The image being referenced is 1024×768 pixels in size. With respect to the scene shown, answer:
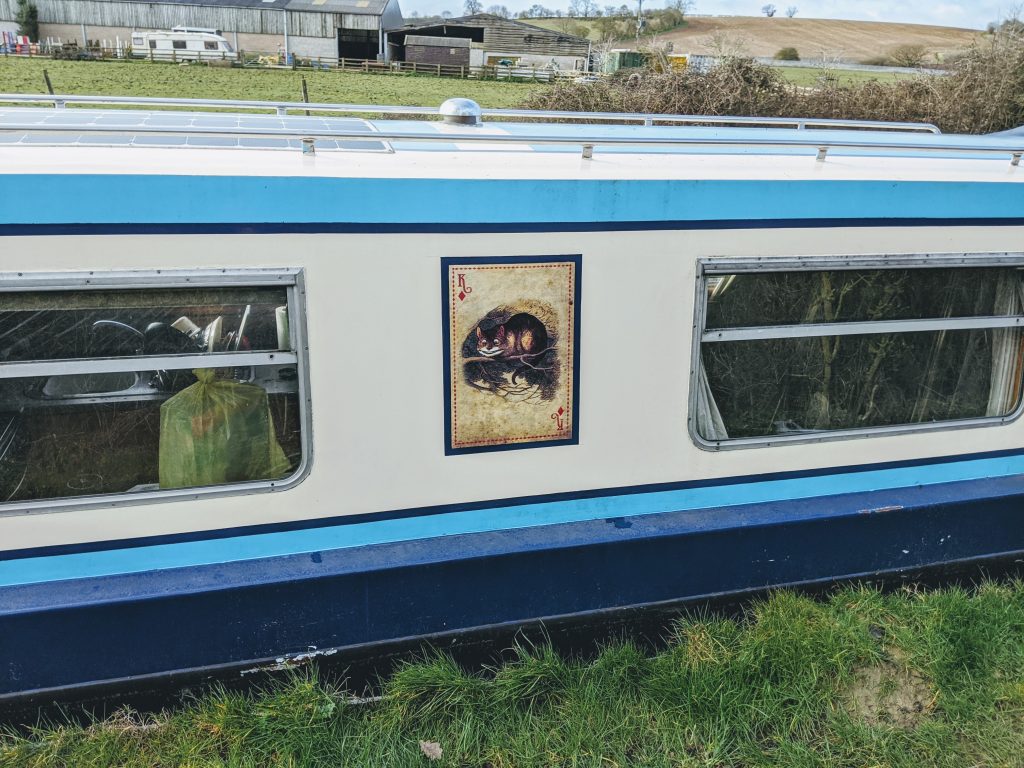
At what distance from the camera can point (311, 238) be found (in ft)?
9.52

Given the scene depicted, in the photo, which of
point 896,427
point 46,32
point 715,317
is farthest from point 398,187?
point 46,32

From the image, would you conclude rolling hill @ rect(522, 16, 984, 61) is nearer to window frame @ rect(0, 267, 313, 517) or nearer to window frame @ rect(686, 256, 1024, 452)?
window frame @ rect(686, 256, 1024, 452)

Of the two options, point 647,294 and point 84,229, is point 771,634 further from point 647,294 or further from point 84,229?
point 84,229

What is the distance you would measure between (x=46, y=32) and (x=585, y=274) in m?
49.0

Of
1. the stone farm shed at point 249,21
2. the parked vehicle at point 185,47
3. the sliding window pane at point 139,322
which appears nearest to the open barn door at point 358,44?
the stone farm shed at point 249,21

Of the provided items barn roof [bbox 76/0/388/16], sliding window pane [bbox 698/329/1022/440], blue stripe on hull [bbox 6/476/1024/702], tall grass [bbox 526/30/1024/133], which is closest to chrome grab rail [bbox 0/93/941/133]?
sliding window pane [bbox 698/329/1022/440]

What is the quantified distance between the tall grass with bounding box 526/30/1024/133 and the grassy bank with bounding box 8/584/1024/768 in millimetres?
9752

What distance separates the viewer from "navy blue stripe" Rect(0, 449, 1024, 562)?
2.92 metres

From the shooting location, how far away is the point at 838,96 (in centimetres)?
1291

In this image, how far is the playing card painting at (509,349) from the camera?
10.1ft

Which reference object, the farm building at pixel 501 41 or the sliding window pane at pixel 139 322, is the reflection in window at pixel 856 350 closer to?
the sliding window pane at pixel 139 322

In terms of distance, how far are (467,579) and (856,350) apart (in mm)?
1856

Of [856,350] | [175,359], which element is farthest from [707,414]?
[175,359]

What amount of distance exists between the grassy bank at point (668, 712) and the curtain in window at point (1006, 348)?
1004 mm
